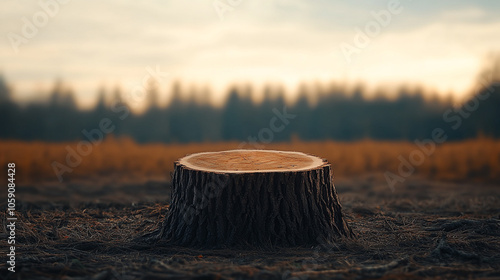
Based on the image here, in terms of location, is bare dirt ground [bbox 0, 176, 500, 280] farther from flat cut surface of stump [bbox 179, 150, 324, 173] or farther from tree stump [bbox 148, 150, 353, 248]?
flat cut surface of stump [bbox 179, 150, 324, 173]

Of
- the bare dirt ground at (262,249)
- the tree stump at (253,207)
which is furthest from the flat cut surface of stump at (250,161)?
the bare dirt ground at (262,249)

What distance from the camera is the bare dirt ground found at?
13.5ft

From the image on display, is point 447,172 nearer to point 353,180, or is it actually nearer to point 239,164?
point 353,180

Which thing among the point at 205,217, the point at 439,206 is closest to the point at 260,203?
the point at 205,217

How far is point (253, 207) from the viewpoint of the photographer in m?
5.03

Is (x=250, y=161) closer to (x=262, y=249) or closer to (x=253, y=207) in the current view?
(x=253, y=207)

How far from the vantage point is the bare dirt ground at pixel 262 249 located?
4.13 metres

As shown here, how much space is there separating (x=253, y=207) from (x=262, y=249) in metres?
0.46

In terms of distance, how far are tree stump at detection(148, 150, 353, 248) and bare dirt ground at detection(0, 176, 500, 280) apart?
0.66ft

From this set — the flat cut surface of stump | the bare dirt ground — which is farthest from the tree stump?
the bare dirt ground

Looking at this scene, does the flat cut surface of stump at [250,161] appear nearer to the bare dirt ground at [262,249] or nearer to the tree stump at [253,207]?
the tree stump at [253,207]

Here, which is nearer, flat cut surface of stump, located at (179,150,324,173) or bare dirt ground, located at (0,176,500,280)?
bare dirt ground, located at (0,176,500,280)

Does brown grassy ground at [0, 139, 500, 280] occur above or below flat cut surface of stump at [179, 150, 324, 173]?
below

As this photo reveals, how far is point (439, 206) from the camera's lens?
8461 mm
